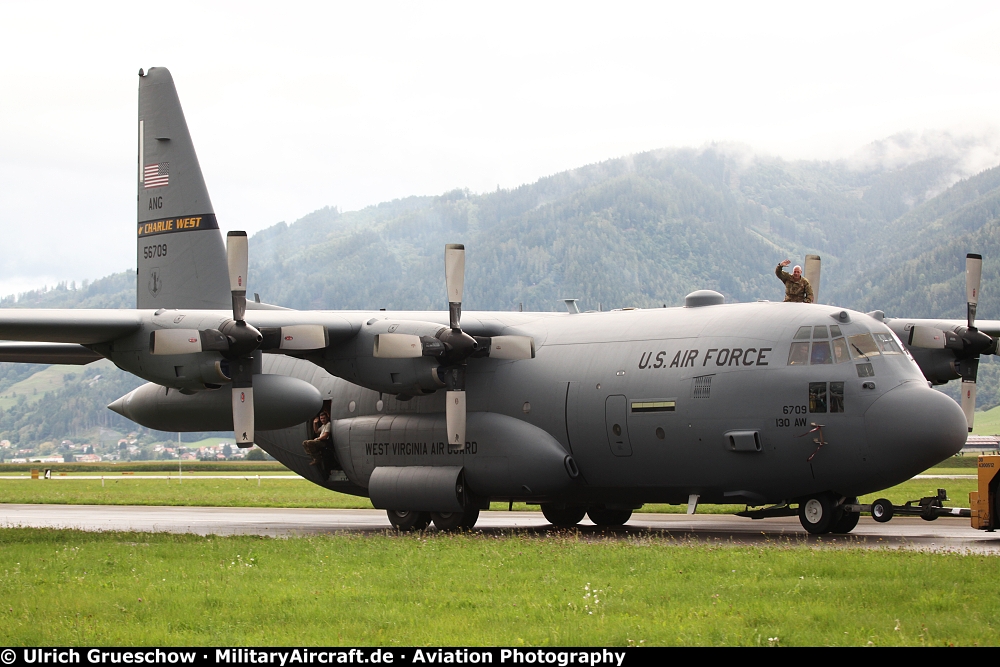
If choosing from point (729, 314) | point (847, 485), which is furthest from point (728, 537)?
point (729, 314)

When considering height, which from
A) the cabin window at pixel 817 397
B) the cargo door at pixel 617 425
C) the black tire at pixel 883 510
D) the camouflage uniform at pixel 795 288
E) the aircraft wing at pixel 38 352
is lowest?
the black tire at pixel 883 510

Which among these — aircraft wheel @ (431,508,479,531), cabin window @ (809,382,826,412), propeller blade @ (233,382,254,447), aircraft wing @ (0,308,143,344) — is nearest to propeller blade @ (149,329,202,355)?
propeller blade @ (233,382,254,447)

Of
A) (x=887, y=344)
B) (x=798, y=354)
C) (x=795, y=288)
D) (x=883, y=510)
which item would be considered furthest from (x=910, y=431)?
(x=795, y=288)

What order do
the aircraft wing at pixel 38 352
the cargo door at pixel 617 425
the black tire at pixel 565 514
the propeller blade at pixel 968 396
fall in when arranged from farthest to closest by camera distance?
the aircraft wing at pixel 38 352, the black tire at pixel 565 514, the propeller blade at pixel 968 396, the cargo door at pixel 617 425

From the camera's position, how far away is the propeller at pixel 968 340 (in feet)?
67.0

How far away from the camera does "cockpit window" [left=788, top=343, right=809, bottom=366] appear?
17719 mm

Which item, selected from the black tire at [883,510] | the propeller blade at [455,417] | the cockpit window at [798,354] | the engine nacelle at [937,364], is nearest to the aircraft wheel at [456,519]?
the propeller blade at [455,417]

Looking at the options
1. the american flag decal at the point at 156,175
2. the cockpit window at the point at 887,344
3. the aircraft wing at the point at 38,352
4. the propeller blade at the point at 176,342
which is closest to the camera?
the cockpit window at the point at 887,344

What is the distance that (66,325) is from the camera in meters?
19.3

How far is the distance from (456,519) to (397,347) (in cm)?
400

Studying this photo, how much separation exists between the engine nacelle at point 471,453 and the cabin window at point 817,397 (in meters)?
4.56

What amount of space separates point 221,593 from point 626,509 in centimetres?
1128

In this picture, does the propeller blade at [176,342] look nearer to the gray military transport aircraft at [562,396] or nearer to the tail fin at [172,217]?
the gray military transport aircraft at [562,396]

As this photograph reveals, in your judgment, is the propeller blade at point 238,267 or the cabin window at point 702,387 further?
the propeller blade at point 238,267
